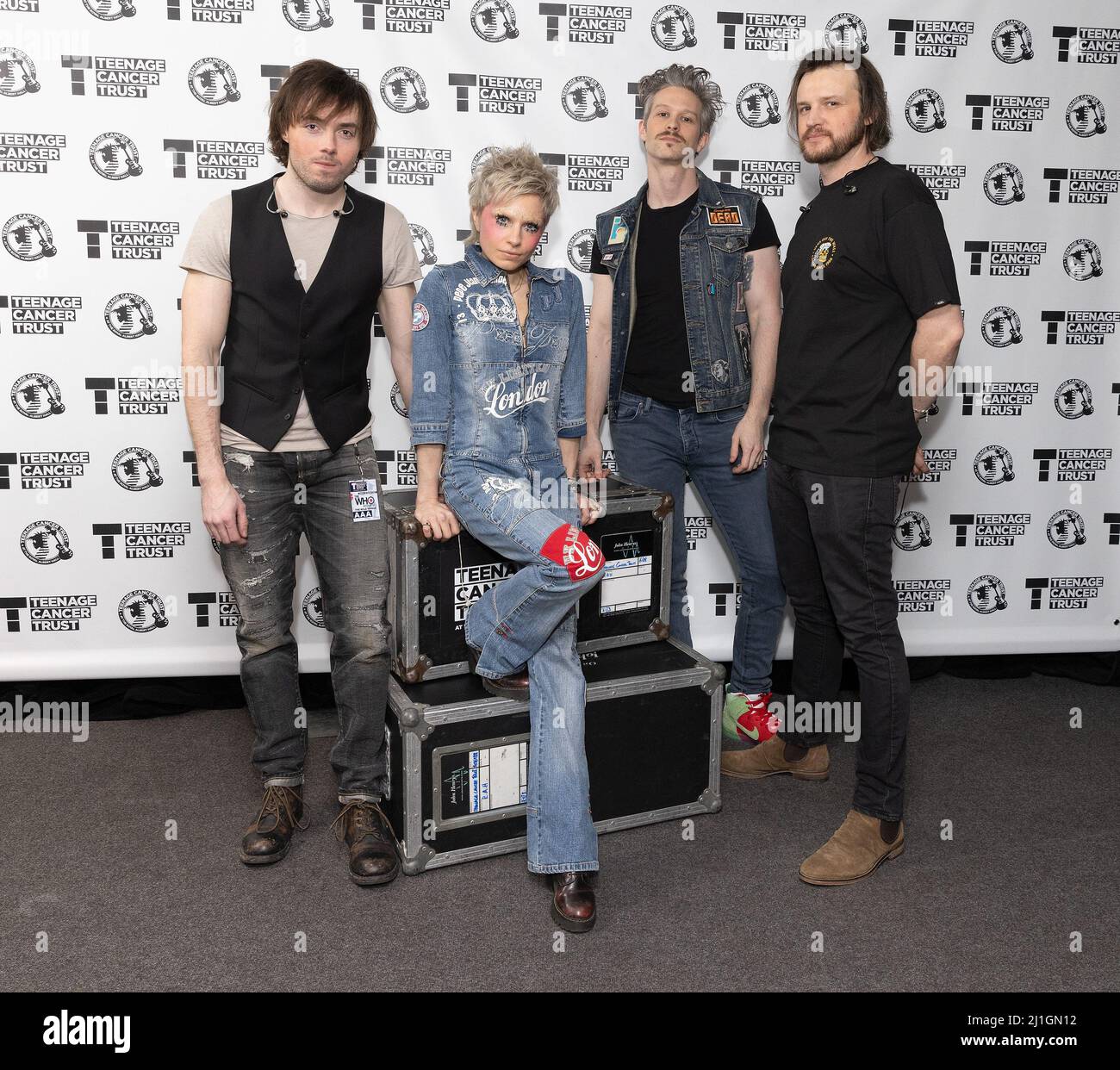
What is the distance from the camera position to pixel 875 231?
235cm

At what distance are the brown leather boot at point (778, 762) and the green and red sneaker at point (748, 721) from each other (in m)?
0.14

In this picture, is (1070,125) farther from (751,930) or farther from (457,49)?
(751,930)

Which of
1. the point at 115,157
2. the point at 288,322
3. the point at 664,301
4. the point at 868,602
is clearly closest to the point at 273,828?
the point at 288,322

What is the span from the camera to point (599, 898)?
2428 mm

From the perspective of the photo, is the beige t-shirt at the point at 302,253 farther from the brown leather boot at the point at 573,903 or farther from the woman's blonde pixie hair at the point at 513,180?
the brown leather boot at the point at 573,903

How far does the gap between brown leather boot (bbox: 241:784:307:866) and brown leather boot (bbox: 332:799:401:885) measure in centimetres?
11

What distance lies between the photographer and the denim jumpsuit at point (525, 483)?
237 cm

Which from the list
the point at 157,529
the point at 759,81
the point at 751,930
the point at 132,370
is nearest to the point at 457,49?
the point at 759,81

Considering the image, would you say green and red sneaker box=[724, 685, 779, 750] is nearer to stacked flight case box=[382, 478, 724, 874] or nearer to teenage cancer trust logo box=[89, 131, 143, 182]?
stacked flight case box=[382, 478, 724, 874]

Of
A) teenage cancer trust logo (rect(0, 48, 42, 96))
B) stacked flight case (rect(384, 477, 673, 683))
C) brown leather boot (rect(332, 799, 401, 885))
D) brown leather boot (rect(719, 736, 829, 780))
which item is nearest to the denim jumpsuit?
stacked flight case (rect(384, 477, 673, 683))

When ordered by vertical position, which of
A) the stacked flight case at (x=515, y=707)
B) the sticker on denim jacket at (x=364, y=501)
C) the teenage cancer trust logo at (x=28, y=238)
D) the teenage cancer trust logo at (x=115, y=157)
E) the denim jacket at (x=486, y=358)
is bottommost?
the stacked flight case at (x=515, y=707)

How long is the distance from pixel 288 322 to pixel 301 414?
21 centimetres

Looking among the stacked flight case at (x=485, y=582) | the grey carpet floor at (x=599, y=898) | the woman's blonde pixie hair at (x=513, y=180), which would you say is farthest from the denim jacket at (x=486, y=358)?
the grey carpet floor at (x=599, y=898)

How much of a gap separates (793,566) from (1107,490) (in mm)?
1653
